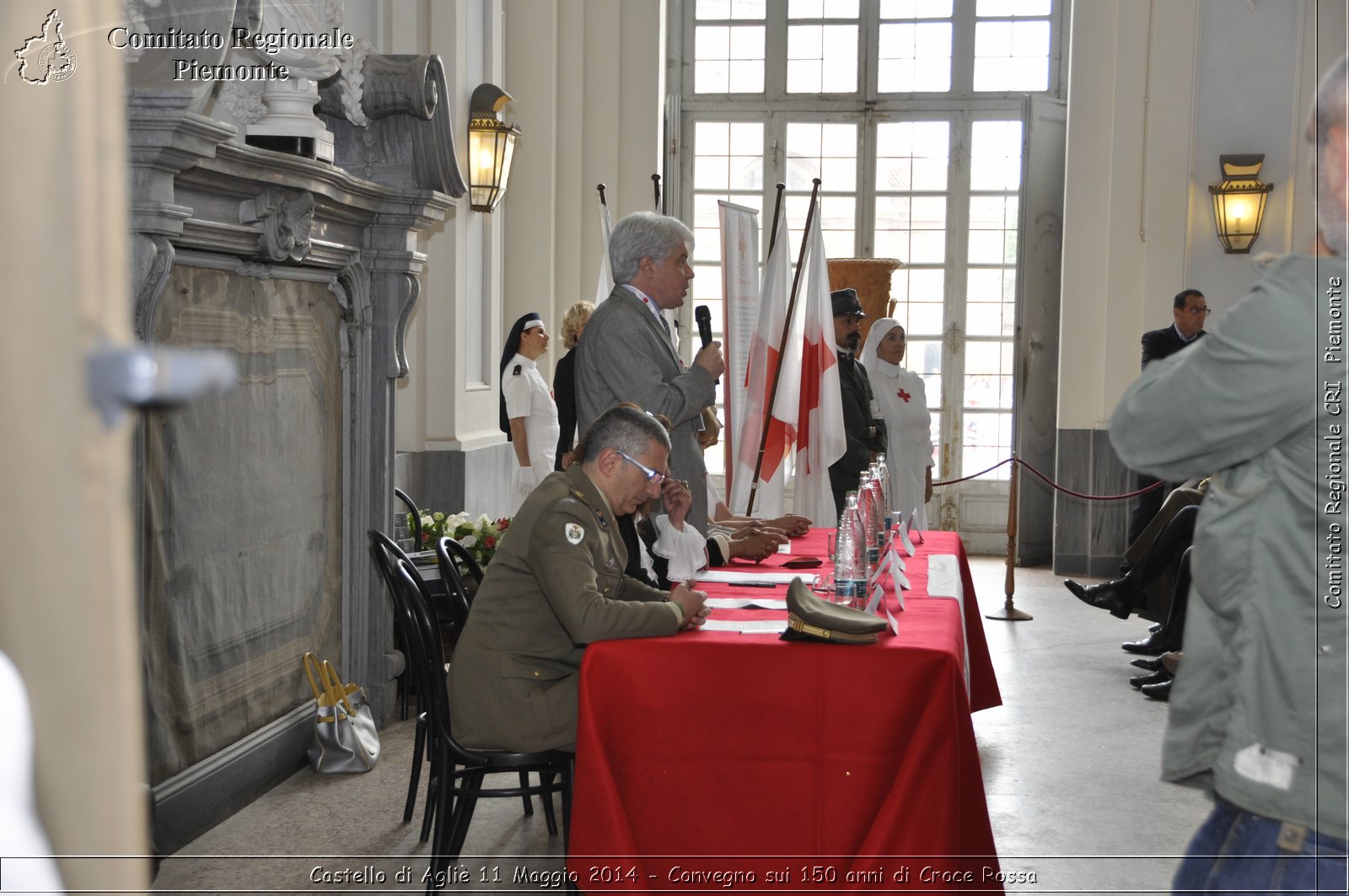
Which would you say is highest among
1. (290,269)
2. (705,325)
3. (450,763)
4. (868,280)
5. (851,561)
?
(868,280)

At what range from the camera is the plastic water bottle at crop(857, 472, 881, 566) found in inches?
115

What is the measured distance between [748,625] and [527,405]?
3.70m

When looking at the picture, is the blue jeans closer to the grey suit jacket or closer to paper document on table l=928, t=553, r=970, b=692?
paper document on table l=928, t=553, r=970, b=692

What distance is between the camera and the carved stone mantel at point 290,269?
2.82 metres

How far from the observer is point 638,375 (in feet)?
11.3

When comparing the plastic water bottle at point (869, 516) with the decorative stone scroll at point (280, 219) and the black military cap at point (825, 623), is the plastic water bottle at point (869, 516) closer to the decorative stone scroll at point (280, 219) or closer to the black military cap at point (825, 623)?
the black military cap at point (825, 623)

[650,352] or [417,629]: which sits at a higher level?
[650,352]

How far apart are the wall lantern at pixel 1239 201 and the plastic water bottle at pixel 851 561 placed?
249 inches

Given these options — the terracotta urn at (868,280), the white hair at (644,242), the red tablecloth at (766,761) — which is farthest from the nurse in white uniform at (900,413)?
the red tablecloth at (766,761)

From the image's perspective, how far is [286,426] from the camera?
3.91 m

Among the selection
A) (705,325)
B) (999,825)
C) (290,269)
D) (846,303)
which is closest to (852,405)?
(846,303)

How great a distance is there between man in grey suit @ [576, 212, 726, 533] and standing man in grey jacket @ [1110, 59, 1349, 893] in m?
2.15

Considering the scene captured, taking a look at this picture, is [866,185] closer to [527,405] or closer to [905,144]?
[905,144]

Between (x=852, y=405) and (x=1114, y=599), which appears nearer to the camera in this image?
(x=1114, y=599)
